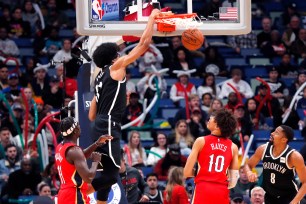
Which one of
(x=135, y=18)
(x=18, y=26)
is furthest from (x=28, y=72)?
(x=135, y=18)

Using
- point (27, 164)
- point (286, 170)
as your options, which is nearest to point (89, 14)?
point (286, 170)

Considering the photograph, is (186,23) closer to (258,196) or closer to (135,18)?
(135,18)

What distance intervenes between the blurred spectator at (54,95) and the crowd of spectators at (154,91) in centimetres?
2

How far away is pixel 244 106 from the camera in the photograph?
18.3 meters

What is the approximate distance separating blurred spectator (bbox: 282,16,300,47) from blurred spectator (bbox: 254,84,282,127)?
3.04m

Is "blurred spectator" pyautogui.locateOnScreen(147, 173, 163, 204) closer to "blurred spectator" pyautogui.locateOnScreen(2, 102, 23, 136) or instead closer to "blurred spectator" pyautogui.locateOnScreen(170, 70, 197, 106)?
"blurred spectator" pyautogui.locateOnScreen(2, 102, 23, 136)

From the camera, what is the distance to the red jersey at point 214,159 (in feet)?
35.2

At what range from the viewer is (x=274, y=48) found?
849 inches

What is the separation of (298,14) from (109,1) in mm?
12031

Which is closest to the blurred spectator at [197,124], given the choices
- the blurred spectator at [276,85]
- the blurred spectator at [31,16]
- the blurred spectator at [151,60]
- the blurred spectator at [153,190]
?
the blurred spectator at [276,85]

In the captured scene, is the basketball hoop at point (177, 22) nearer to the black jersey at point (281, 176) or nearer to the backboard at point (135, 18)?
the backboard at point (135, 18)

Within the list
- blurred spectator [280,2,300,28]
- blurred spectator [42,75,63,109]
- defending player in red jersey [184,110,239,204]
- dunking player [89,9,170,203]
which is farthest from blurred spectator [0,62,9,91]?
defending player in red jersey [184,110,239,204]

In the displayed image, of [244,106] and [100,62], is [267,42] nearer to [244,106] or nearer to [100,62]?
[244,106]

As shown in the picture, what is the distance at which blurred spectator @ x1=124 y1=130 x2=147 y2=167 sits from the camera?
54.2 ft
